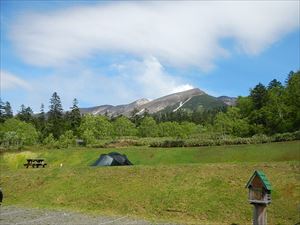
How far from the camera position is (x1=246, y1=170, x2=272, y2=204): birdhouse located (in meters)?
8.52

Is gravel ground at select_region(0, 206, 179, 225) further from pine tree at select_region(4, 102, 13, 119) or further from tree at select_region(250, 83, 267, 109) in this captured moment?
pine tree at select_region(4, 102, 13, 119)

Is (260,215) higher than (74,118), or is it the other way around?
(74,118)

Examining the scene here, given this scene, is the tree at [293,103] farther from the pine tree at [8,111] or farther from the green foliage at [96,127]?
the pine tree at [8,111]

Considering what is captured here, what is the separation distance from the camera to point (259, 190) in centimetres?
871

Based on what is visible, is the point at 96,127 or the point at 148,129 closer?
the point at 96,127

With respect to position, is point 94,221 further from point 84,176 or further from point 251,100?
point 251,100

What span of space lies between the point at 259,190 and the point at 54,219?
44.8ft

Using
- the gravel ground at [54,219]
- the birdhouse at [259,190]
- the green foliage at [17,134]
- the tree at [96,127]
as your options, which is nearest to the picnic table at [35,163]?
the gravel ground at [54,219]

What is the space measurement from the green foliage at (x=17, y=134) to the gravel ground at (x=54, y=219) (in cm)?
5697

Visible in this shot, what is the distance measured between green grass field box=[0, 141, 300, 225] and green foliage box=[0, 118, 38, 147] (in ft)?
163

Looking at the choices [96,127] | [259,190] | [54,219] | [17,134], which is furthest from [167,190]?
[96,127]

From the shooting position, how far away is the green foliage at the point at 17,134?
257 ft

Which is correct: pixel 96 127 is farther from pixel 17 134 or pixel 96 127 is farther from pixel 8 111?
pixel 8 111

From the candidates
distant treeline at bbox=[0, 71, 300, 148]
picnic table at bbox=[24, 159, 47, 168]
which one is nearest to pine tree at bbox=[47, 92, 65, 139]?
distant treeline at bbox=[0, 71, 300, 148]
